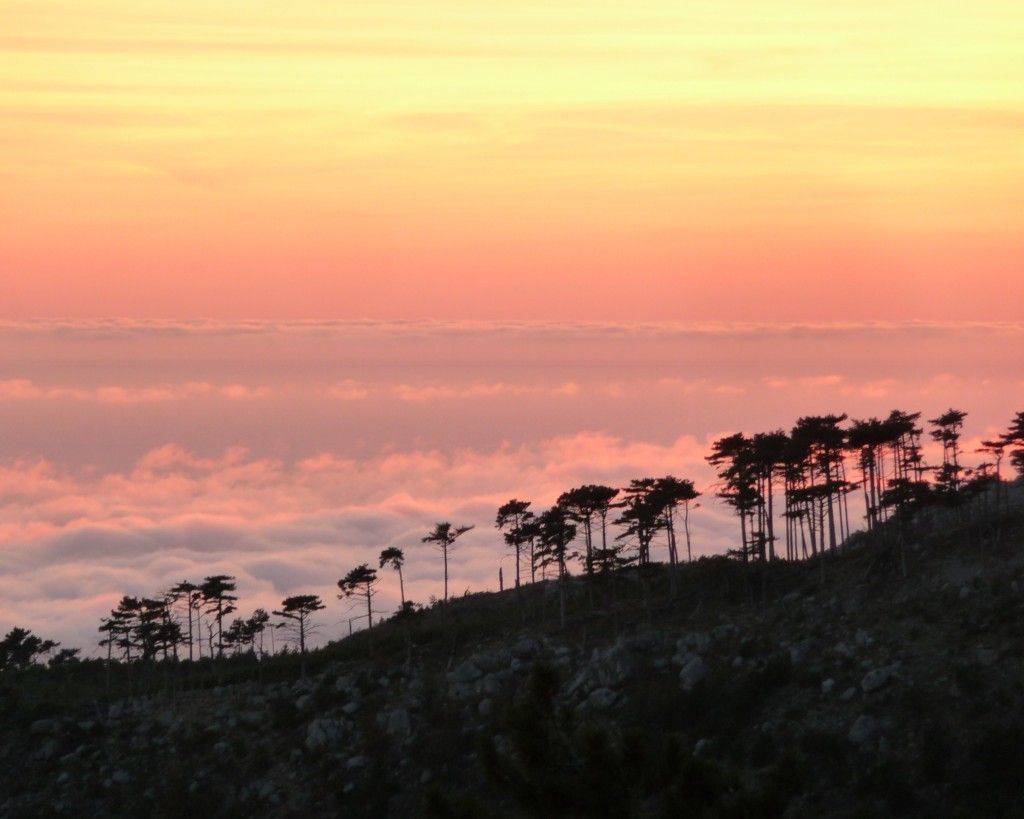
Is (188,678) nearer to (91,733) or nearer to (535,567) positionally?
(91,733)

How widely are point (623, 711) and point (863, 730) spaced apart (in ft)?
44.7

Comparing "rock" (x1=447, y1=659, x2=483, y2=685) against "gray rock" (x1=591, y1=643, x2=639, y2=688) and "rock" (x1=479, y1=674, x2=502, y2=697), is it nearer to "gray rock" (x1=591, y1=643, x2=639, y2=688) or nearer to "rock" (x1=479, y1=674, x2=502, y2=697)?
"rock" (x1=479, y1=674, x2=502, y2=697)

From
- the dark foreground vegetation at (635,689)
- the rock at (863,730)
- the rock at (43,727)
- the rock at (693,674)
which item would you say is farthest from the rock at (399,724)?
the rock at (863,730)

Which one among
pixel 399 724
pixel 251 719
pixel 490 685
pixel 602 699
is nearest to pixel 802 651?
pixel 602 699

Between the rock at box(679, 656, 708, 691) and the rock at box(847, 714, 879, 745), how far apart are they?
409 inches

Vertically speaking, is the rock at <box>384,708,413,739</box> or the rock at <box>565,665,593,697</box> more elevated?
the rock at <box>565,665,593,697</box>

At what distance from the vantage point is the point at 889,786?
5656cm

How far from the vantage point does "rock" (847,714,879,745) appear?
59.7 metres

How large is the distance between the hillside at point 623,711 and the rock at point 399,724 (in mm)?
164

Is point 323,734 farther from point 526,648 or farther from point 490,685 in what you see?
point 526,648

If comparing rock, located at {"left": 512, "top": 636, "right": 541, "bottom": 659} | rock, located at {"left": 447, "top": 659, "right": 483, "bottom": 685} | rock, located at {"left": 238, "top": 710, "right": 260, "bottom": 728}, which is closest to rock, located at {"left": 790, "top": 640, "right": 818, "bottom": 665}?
rock, located at {"left": 512, "top": 636, "right": 541, "bottom": 659}

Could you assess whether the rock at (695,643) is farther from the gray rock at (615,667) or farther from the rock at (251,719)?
the rock at (251,719)

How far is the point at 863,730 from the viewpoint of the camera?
2366 inches

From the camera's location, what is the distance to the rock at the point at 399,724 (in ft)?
244
